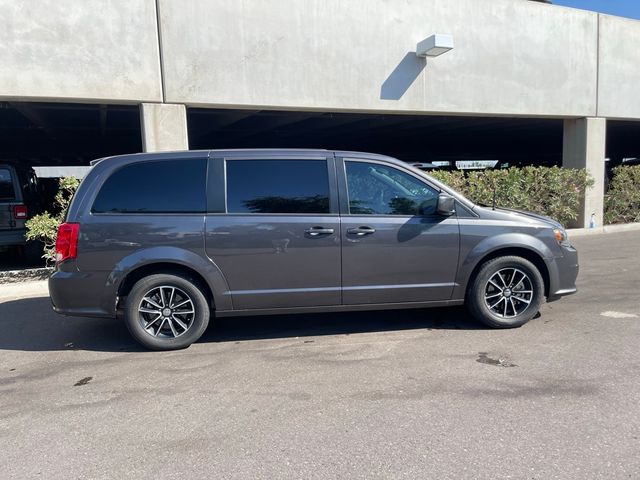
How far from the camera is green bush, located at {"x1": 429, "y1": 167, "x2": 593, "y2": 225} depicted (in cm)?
1060

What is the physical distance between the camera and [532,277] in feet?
16.6

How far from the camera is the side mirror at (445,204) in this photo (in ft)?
15.6

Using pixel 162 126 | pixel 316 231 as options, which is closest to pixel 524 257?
pixel 316 231

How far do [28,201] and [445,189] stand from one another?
783 centimetres

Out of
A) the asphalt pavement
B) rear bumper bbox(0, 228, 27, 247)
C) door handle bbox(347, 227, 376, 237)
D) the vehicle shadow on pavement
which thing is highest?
door handle bbox(347, 227, 376, 237)

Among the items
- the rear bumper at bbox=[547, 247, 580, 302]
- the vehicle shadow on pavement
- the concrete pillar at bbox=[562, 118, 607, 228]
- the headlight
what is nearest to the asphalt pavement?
the vehicle shadow on pavement

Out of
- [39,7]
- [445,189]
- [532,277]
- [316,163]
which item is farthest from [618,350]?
[39,7]

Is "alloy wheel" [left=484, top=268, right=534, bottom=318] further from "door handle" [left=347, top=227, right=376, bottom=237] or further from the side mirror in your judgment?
"door handle" [left=347, top=227, right=376, bottom=237]

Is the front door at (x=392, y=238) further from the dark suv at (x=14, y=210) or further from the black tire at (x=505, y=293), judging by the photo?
the dark suv at (x=14, y=210)

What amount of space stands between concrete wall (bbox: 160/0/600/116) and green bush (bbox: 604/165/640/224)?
2.28m

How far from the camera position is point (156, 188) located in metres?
4.73

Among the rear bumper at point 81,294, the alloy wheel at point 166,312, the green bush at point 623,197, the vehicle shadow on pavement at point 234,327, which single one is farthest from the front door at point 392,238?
the green bush at point 623,197

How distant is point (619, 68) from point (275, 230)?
1166 centimetres

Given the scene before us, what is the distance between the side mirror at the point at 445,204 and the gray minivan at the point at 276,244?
0.01 meters
